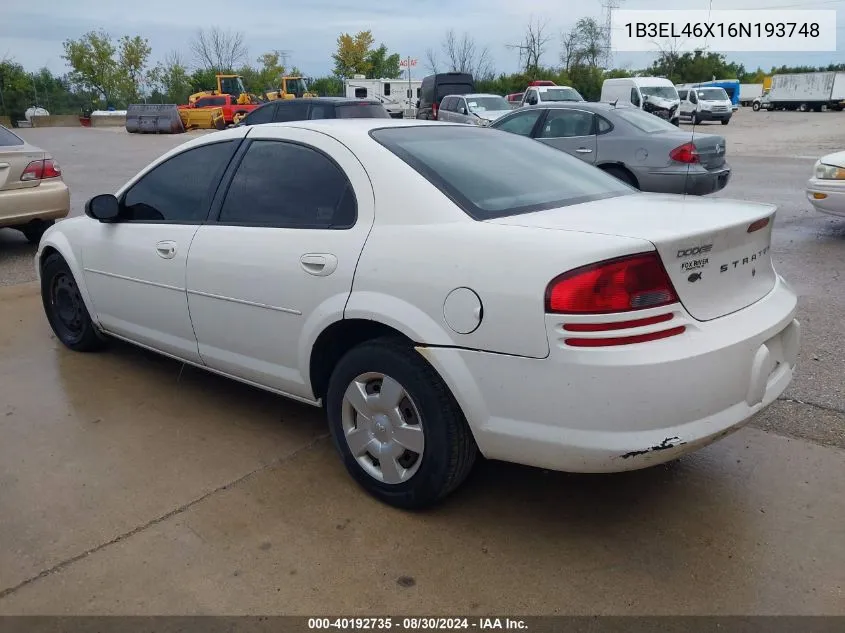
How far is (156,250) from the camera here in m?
3.84

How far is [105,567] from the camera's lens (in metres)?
2.66

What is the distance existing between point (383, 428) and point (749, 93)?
7343 centimetres

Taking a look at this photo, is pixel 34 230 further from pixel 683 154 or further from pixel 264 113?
pixel 683 154

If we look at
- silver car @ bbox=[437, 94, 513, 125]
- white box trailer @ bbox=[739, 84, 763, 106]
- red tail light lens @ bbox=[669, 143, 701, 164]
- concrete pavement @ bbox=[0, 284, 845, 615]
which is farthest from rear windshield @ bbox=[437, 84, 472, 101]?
white box trailer @ bbox=[739, 84, 763, 106]

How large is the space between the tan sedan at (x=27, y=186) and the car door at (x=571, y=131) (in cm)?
599

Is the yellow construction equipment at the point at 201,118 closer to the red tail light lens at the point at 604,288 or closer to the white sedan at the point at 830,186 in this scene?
the white sedan at the point at 830,186

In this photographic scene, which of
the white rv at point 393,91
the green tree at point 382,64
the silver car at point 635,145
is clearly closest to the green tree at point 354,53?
the green tree at point 382,64

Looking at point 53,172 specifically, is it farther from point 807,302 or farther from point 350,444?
point 807,302

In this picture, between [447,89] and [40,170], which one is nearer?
[40,170]

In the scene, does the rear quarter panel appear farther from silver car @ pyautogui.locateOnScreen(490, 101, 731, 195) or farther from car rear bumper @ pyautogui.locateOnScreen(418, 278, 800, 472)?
silver car @ pyautogui.locateOnScreen(490, 101, 731, 195)

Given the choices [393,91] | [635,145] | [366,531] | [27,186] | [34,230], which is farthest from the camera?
[393,91]

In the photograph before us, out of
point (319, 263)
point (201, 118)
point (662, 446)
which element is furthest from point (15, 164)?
point (201, 118)

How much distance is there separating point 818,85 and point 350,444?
178ft

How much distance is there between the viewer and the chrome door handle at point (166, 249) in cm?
374
